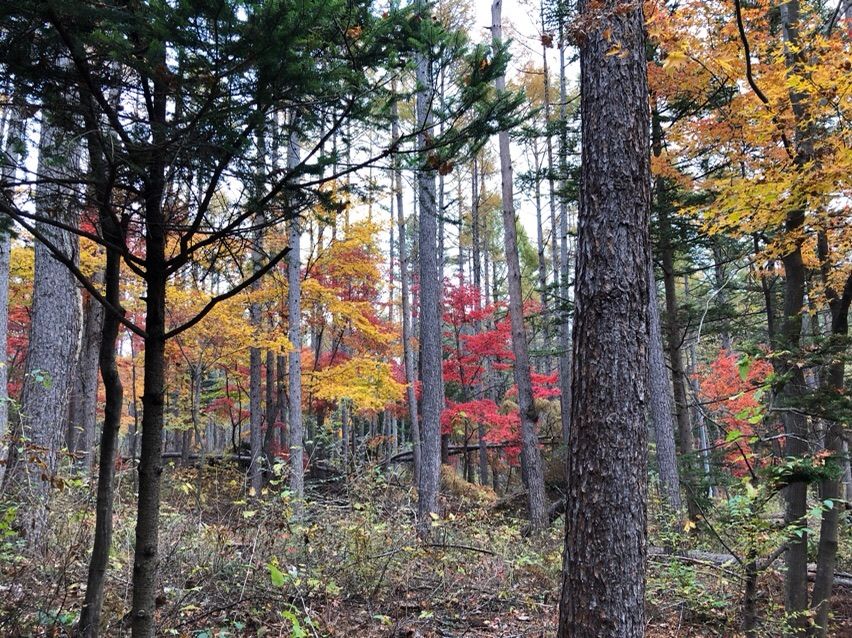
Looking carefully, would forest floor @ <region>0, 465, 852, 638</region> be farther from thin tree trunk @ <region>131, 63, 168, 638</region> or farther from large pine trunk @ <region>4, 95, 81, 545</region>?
thin tree trunk @ <region>131, 63, 168, 638</region>

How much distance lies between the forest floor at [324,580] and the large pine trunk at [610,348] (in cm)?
175

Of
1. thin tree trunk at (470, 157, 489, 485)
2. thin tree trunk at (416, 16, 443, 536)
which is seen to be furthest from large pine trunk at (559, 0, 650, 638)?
thin tree trunk at (470, 157, 489, 485)

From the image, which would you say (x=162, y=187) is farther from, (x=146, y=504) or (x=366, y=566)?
(x=366, y=566)

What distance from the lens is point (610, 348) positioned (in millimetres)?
3027

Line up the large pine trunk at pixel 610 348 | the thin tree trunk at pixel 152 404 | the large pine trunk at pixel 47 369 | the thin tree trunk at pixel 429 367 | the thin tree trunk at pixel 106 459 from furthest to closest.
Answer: the thin tree trunk at pixel 429 367 → the large pine trunk at pixel 47 369 → the large pine trunk at pixel 610 348 → the thin tree trunk at pixel 106 459 → the thin tree trunk at pixel 152 404

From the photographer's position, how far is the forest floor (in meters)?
3.54

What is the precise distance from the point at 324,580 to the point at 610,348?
11.1 feet

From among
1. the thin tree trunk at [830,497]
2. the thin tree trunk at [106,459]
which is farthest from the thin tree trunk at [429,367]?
the thin tree trunk at [106,459]

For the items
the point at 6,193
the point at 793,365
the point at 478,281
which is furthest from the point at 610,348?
the point at 478,281

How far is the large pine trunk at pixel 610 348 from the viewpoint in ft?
9.46

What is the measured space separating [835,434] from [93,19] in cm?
659

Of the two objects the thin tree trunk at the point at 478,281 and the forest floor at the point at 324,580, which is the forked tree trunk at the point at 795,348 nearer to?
the forest floor at the point at 324,580

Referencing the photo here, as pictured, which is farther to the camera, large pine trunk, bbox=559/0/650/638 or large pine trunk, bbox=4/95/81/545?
large pine trunk, bbox=4/95/81/545

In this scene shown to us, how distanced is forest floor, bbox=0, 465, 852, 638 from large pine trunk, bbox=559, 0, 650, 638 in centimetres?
175
